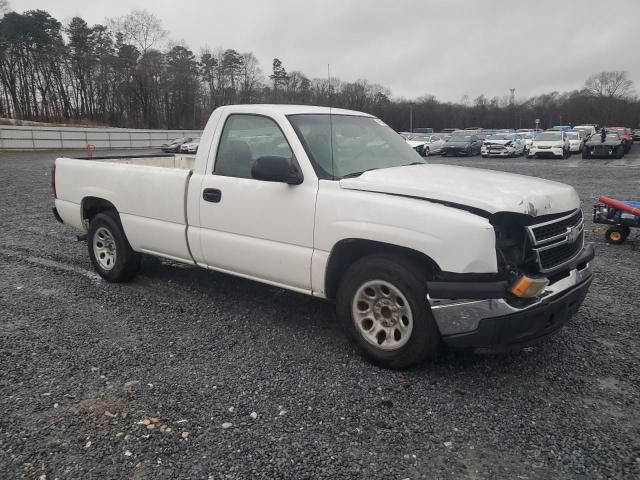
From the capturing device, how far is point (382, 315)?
12.0 ft

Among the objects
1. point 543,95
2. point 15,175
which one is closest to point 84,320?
point 15,175

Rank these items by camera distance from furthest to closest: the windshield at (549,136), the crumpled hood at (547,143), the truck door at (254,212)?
the windshield at (549,136)
the crumpled hood at (547,143)
the truck door at (254,212)

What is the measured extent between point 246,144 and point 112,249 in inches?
92.8

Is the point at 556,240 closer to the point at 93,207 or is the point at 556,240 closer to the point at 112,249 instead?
the point at 112,249

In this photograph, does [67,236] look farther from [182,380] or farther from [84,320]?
[182,380]

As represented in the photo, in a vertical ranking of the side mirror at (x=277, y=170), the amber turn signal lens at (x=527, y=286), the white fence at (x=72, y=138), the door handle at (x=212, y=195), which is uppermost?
the white fence at (x=72, y=138)

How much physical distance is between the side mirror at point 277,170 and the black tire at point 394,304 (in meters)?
0.83

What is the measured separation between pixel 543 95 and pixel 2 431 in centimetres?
14153

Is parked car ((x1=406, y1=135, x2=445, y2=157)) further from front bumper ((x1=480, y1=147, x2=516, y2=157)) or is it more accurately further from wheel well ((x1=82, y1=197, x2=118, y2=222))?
wheel well ((x1=82, y1=197, x2=118, y2=222))

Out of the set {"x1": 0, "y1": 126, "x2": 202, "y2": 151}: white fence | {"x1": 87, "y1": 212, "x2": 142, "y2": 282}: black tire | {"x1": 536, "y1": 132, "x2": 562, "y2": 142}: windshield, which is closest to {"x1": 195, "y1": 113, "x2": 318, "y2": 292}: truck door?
{"x1": 87, "y1": 212, "x2": 142, "y2": 282}: black tire

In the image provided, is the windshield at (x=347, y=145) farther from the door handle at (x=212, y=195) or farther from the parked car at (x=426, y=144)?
the parked car at (x=426, y=144)

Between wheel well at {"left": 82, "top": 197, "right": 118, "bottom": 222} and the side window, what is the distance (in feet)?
5.79

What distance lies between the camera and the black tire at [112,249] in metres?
5.46

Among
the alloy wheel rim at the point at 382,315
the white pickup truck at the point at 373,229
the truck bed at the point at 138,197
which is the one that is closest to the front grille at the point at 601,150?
the white pickup truck at the point at 373,229
